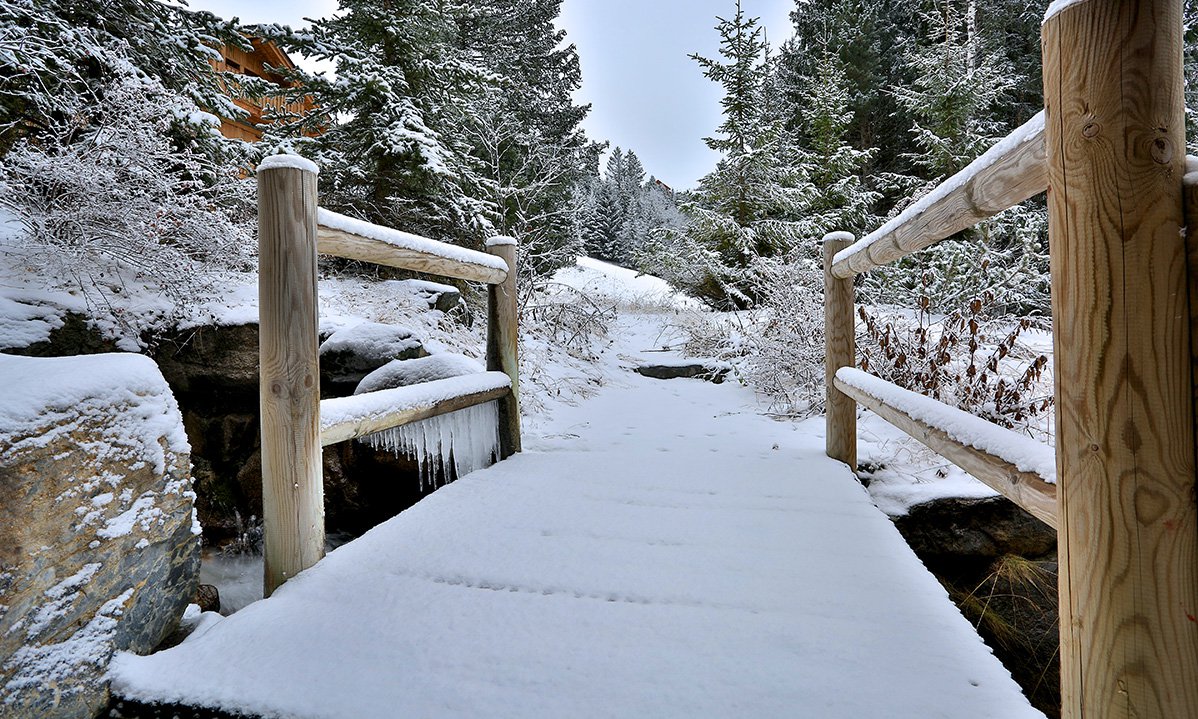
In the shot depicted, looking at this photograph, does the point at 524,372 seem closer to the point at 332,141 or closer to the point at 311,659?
the point at 332,141

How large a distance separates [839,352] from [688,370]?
12.8 feet

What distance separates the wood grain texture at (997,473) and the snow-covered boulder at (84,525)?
1.66m

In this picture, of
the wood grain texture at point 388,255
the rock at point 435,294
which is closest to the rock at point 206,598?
the wood grain texture at point 388,255

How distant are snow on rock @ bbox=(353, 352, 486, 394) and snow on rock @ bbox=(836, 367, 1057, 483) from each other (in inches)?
87.1

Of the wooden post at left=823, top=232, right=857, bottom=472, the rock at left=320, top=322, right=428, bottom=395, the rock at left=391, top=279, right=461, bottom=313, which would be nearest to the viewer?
the wooden post at left=823, top=232, right=857, bottom=472

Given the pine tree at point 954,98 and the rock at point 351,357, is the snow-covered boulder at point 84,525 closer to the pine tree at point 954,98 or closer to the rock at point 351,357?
the rock at point 351,357

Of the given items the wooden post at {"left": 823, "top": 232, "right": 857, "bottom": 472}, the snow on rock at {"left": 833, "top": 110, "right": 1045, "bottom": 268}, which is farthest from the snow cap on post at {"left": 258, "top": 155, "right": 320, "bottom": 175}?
the wooden post at {"left": 823, "top": 232, "right": 857, "bottom": 472}

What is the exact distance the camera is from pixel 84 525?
0.99 m

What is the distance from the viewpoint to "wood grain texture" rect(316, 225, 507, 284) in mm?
1566

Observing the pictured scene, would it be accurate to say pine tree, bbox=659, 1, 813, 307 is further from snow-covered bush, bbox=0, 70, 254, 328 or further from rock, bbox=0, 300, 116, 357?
rock, bbox=0, 300, 116, 357

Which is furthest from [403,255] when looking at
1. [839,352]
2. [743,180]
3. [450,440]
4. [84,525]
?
[743,180]

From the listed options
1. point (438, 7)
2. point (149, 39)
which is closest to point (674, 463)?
point (149, 39)

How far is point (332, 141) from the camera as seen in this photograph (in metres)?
6.23

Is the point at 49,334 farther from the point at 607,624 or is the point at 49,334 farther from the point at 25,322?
the point at 607,624
